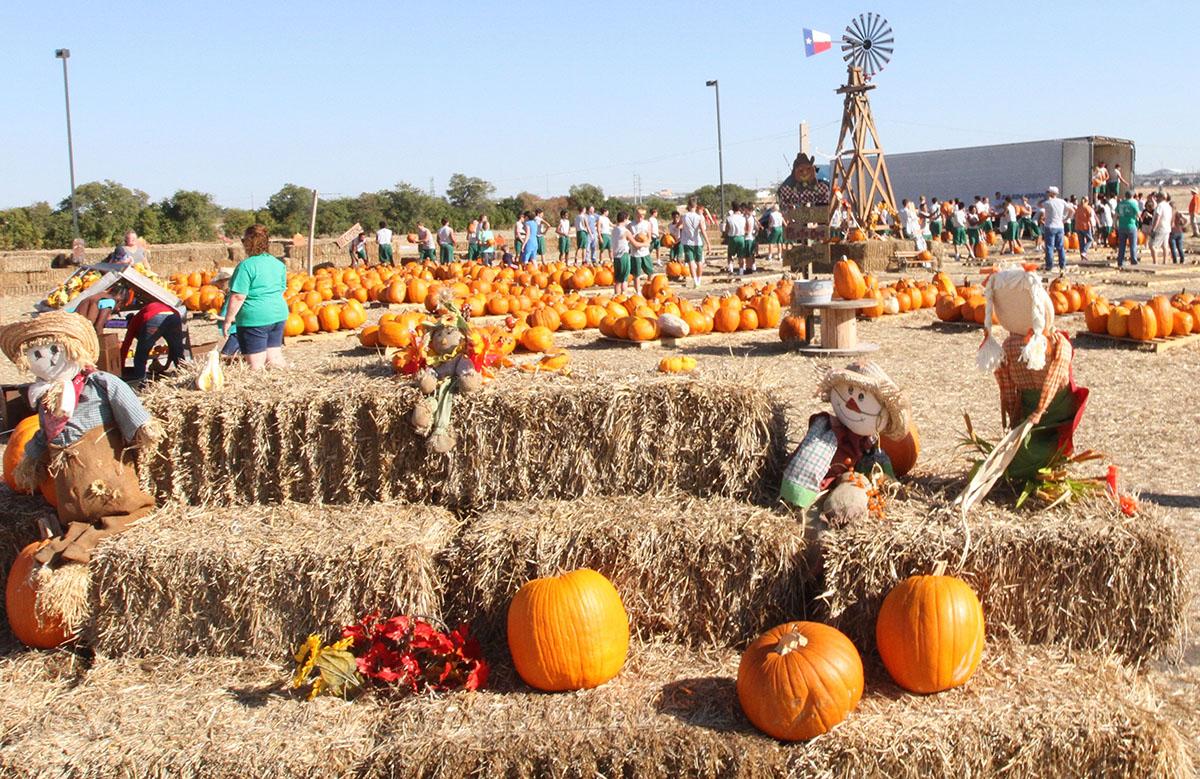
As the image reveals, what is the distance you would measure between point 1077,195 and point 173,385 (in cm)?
3732

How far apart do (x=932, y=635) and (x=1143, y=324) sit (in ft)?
27.5

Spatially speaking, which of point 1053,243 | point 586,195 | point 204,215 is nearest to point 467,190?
point 586,195

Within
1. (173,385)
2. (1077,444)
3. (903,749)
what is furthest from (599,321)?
(903,749)

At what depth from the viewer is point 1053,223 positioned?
18750mm

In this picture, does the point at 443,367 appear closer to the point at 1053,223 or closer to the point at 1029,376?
the point at 1029,376

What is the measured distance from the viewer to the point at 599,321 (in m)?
13.1

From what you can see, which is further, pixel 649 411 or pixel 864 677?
pixel 649 411

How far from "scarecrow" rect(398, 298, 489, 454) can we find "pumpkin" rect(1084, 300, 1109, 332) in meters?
8.41

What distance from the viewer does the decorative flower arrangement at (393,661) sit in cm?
381

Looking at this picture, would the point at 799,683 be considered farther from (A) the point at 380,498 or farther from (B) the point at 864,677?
(A) the point at 380,498

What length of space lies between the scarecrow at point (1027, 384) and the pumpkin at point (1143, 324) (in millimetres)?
7016

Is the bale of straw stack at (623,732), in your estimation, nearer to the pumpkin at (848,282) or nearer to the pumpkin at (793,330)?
the pumpkin at (848,282)

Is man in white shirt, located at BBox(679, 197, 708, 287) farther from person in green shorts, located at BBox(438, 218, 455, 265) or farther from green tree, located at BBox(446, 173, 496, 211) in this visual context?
green tree, located at BBox(446, 173, 496, 211)

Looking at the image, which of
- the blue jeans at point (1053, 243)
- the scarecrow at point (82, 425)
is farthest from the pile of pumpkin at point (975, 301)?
the scarecrow at point (82, 425)
